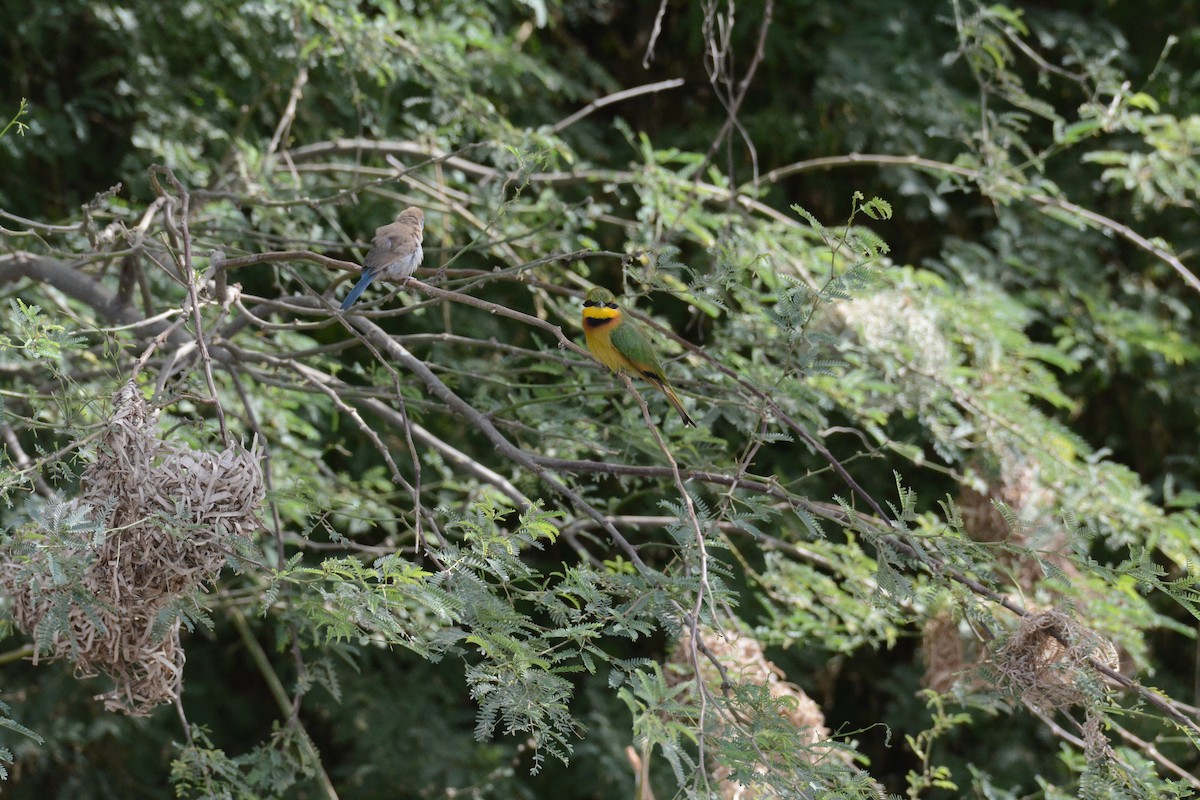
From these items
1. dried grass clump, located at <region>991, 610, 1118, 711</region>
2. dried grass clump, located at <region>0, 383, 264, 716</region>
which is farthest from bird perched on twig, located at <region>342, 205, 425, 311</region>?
dried grass clump, located at <region>991, 610, 1118, 711</region>

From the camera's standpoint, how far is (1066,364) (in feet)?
14.0

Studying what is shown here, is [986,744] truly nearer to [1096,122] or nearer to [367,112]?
[1096,122]

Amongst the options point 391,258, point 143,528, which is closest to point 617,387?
point 391,258

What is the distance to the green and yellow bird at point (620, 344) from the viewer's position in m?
2.83

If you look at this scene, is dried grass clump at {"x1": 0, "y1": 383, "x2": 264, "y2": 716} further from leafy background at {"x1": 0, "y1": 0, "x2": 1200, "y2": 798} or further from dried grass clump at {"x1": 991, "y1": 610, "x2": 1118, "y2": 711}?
dried grass clump at {"x1": 991, "y1": 610, "x2": 1118, "y2": 711}

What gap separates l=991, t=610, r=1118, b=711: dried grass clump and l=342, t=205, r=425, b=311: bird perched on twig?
1463mm

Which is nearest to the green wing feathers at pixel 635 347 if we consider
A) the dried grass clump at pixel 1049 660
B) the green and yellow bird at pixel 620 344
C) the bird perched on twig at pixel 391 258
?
the green and yellow bird at pixel 620 344

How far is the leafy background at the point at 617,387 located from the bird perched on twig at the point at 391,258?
98 millimetres

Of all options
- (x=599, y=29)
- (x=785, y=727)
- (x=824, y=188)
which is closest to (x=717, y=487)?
(x=785, y=727)

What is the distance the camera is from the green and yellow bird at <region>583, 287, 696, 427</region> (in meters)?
2.83

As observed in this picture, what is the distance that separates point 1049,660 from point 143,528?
67.4 inches

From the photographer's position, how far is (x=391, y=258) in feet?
8.85

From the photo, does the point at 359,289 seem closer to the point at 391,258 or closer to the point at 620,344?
the point at 391,258

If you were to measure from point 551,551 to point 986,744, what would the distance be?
2.06 m
